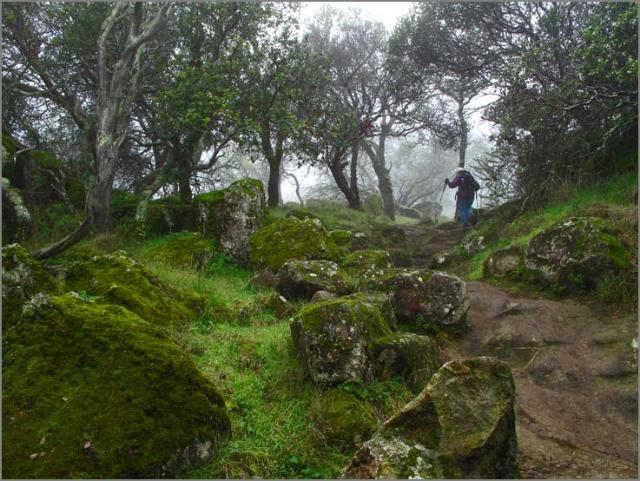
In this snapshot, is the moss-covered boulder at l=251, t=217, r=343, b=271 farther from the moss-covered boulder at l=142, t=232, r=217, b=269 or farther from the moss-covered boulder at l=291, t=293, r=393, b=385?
the moss-covered boulder at l=291, t=293, r=393, b=385

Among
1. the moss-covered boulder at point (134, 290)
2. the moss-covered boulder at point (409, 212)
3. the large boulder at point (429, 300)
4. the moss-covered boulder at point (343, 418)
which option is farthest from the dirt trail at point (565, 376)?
the moss-covered boulder at point (409, 212)

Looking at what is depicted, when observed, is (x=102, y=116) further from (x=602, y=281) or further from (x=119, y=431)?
(x=602, y=281)

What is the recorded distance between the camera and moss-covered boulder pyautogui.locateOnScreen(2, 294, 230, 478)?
3.68 meters

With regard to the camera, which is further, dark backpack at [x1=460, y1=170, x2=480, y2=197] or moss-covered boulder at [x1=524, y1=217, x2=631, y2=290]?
dark backpack at [x1=460, y1=170, x2=480, y2=197]

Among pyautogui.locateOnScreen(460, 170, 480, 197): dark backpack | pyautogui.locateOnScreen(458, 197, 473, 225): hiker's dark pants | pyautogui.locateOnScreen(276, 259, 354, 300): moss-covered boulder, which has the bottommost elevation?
pyautogui.locateOnScreen(276, 259, 354, 300): moss-covered boulder

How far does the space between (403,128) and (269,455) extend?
19498 mm

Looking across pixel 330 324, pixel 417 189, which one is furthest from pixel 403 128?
pixel 417 189

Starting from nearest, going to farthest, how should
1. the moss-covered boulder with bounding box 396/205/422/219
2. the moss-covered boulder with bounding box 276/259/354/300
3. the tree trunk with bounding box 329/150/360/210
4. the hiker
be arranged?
1. the moss-covered boulder with bounding box 276/259/354/300
2. the hiker
3. the tree trunk with bounding box 329/150/360/210
4. the moss-covered boulder with bounding box 396/205/422/219

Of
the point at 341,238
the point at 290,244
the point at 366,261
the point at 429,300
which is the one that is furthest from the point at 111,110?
the point at 429,300

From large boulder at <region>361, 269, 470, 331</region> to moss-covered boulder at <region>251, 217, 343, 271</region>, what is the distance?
8.66 ft

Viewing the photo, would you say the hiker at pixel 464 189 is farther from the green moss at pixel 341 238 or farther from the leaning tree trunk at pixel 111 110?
the leaning tree trunk at pixel 111 110

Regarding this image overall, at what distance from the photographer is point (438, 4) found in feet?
59.7

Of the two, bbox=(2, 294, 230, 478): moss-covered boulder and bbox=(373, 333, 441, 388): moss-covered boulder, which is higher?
bbox=(2, 294, 230, 478): moss-covered boulder

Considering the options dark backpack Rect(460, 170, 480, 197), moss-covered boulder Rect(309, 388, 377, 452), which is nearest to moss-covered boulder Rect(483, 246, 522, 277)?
moss-covered boulder Rect(309, 388, 377, 452)
